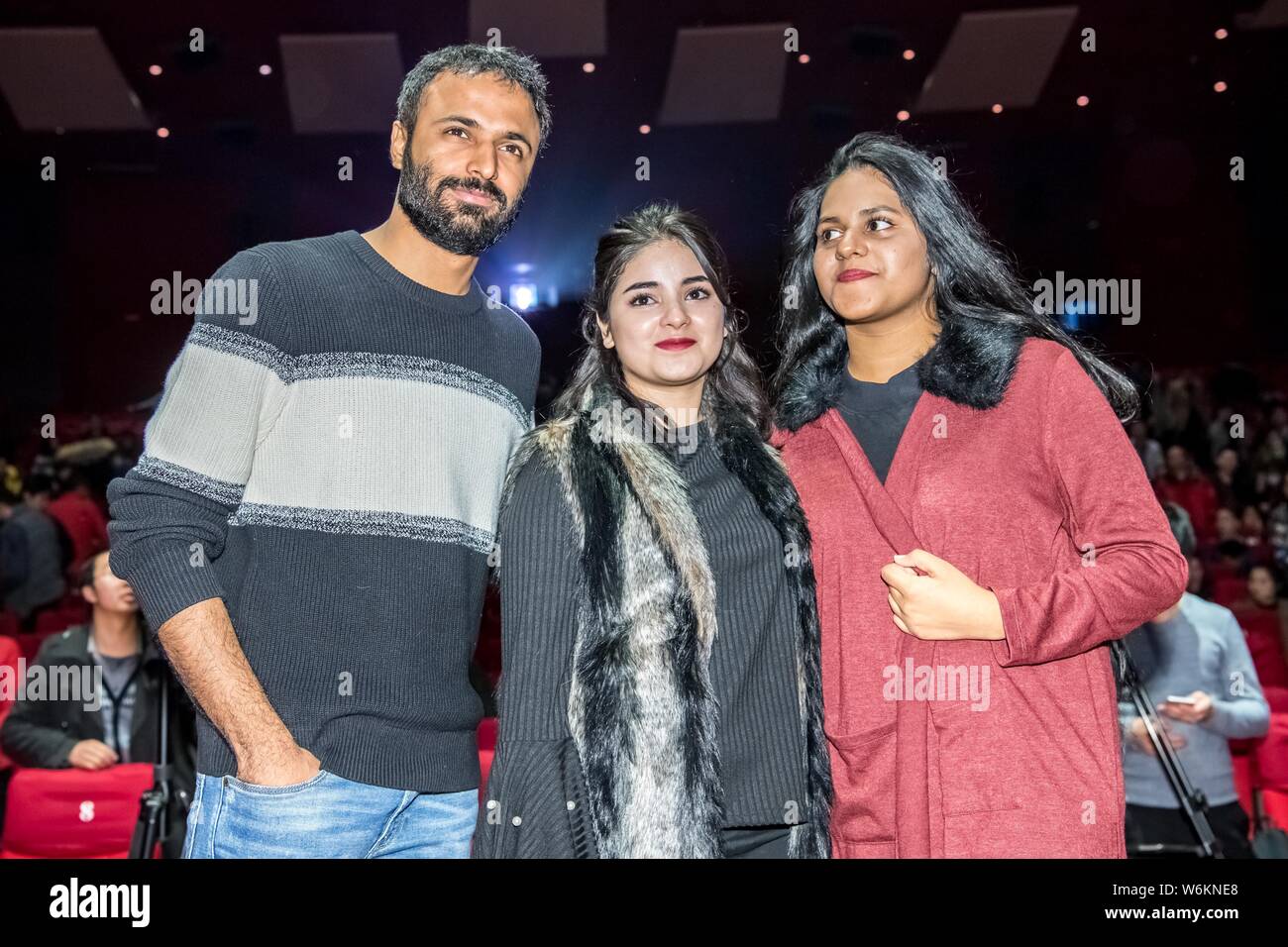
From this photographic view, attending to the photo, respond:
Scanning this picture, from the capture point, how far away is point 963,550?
1.65 meters

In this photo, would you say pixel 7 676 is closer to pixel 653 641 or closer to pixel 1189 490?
pixel 653 641

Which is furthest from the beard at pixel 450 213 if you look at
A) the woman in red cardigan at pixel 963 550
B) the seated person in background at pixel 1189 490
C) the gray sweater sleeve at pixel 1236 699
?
the seated person in background at pixel 1189 490

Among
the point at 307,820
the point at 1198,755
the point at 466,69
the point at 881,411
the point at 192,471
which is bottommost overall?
the point at 1198,755

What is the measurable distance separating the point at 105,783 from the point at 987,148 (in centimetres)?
625

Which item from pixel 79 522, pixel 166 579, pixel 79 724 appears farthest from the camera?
pixel 79 522

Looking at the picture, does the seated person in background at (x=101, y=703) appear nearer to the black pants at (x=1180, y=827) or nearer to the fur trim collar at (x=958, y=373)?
the fur trim collar at (x=958, y=373)

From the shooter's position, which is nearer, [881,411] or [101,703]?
[881,411]

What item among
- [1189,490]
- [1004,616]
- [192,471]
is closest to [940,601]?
[1004,616]

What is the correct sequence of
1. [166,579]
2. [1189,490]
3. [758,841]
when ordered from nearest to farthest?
[166,579] < [758,841] < [1189,490]

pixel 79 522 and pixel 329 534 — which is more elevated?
pixel 79 522

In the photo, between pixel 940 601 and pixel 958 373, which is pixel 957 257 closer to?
pixel 958 373

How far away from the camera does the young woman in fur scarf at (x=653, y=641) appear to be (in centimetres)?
152

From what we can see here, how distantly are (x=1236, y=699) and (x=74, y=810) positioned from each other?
322 centimetres
